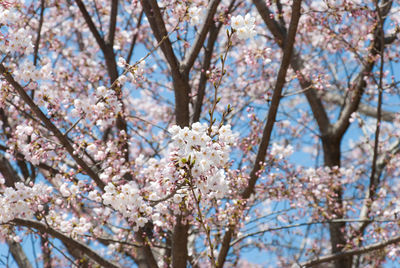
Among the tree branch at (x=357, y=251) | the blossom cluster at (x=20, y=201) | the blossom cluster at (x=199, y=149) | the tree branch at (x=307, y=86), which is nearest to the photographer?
the blossom cluster at (x=199, y=149)

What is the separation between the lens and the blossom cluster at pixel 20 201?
3490mm

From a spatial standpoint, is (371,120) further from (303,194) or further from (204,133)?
(204,133)

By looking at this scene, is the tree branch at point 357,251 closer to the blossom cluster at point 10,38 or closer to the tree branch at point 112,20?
the blossom cluster at point 10,38

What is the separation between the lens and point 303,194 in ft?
16.5

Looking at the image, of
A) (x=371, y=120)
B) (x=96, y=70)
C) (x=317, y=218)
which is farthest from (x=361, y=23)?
(x=96, y=70)

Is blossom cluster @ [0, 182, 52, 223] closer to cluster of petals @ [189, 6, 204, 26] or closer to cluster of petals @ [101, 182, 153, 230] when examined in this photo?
cluster of petals @ [101, 182, 153, 230]

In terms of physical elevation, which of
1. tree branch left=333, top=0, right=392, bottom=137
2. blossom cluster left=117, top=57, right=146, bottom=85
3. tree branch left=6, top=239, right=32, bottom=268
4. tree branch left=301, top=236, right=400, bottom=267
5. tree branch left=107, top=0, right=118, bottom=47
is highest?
tree branch left=107, top=0, right=118, bottom=47

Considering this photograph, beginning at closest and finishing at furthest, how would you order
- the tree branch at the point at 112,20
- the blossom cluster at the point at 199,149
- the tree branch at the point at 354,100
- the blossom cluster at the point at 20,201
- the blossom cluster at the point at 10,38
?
1. the blossom cluster at the point at 199,149
2. the blossom cluster at the point at 10,38
3. the blossom cluster at the point at 20,201
4. the tree branch at the point at 112,20
5. the tree branch at the point at 354,100

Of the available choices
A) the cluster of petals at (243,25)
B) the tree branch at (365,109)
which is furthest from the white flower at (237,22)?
the tree branch at (365,109)

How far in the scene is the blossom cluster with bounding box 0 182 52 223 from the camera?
3490mm

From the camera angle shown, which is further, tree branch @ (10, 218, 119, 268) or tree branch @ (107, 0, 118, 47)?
tree branch @ (107, 0, 118, 47)

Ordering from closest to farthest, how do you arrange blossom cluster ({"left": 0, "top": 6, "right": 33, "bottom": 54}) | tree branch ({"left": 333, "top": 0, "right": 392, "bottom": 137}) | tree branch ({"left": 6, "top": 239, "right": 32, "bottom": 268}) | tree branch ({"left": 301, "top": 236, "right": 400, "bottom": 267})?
blossom cluster ({"left": 0, "top": 6, "right": 33, "bottom": 54}) → tree branch ({"left": 301, "top": 236, "right": 400, "bottom": 267}) → tree branch ({"left": 6, "top": 239, "right": 32, "bottom": 268}) → tree branch ({"left": 333, "top": 0, "right": 392, "bottom": 137})

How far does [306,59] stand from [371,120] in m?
3.40

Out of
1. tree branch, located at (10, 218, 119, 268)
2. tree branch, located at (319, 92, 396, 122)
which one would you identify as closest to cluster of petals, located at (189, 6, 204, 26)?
tree branch, located at (10, 218, 119, 268)
